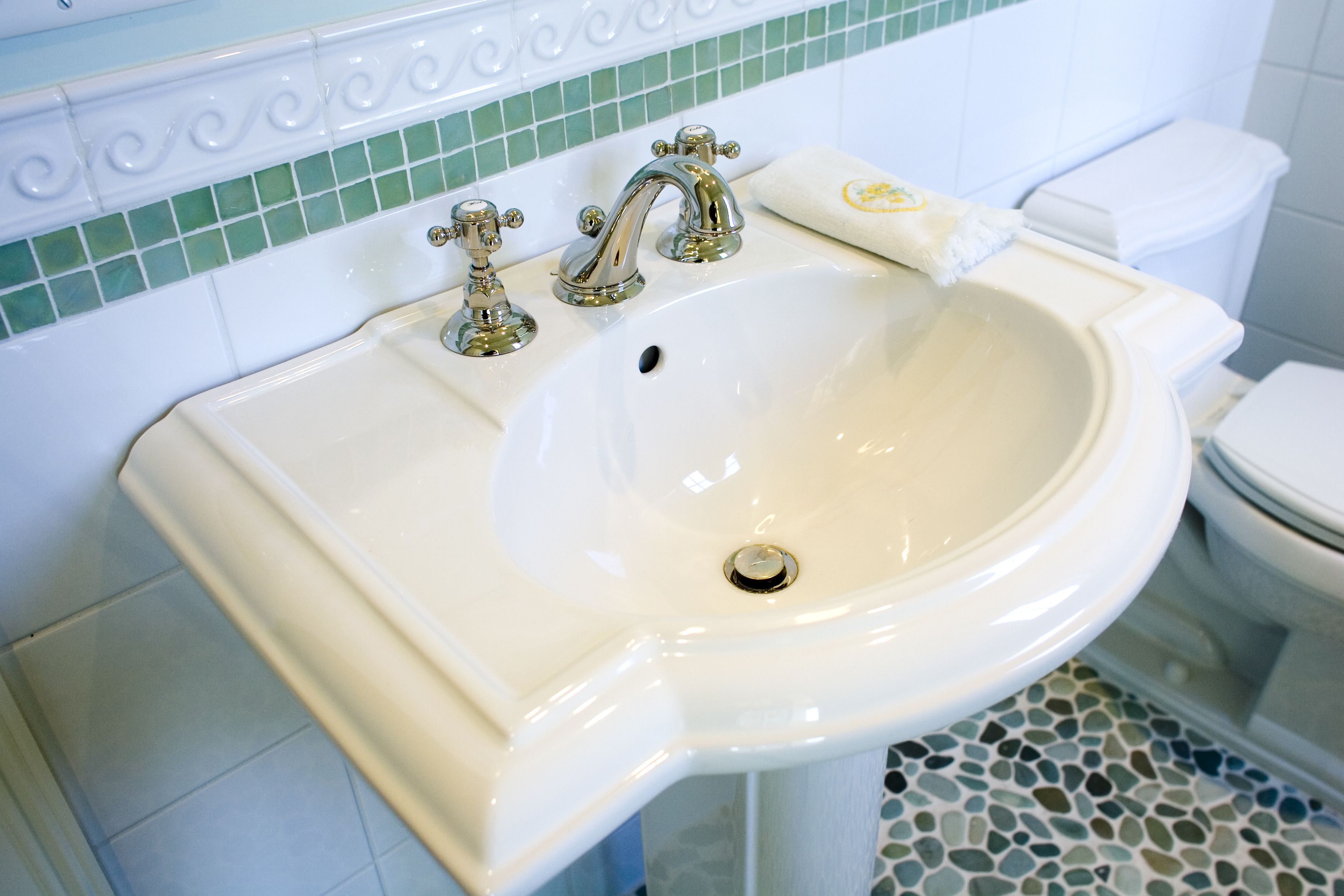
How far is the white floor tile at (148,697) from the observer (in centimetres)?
71

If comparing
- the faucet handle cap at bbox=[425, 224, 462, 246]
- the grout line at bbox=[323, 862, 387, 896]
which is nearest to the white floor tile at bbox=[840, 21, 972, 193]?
the faucet handle cap at bbox=[425, 224, 462, 246]

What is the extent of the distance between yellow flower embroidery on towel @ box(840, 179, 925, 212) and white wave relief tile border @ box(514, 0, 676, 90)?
19cm

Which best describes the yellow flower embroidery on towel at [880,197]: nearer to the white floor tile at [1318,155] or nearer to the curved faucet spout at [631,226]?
the curved faucet spout at [631,226]

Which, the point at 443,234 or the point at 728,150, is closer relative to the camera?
the point at 443,234

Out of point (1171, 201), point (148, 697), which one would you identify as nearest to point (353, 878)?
point (148, 697)

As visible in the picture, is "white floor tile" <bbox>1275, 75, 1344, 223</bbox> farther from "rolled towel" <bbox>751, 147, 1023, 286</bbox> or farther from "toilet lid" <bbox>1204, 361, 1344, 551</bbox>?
"rolled towel" <bbox>751, 147, 1023, 286</bbox>

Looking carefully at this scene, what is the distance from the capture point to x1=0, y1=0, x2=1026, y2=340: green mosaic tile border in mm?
622

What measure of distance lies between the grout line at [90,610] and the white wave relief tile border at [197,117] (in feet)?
0.84

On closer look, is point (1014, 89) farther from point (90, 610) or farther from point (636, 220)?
point (90, 610)

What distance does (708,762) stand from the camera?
1.60ft

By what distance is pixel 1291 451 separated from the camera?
122cm

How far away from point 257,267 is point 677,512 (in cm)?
34

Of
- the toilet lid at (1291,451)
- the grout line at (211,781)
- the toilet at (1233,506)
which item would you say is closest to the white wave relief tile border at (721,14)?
the toilet at (1233,506)

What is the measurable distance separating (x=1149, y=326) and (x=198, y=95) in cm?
64
